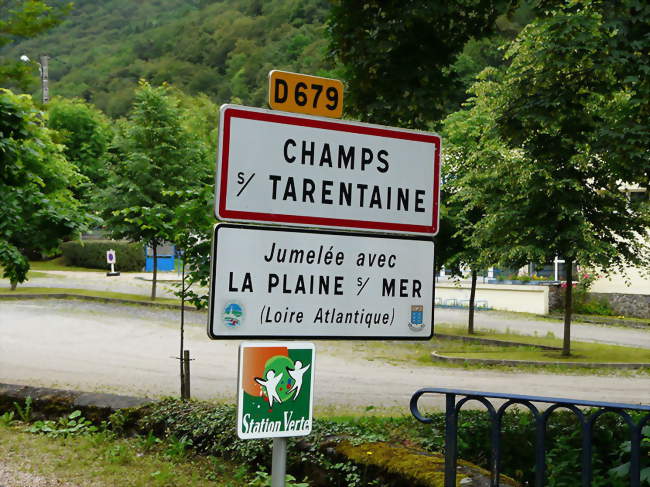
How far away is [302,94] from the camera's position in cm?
289

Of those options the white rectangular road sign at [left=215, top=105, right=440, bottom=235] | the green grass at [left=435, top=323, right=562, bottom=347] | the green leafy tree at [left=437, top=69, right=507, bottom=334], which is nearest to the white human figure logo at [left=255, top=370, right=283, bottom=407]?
the white rectangular road sign at [left=215, top=105, right=440, bottom=235]

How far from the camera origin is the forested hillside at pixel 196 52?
106 metres

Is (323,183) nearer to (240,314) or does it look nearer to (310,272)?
(310,272)

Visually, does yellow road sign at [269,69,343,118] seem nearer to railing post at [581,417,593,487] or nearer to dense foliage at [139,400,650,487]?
railing post at [581,417,593,487]

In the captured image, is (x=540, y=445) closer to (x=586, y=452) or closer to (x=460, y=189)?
(x=586, y=452)

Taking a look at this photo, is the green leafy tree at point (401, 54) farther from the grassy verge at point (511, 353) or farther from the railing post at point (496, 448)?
the grassy verge at point (511, 353)

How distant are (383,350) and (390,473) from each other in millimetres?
15309

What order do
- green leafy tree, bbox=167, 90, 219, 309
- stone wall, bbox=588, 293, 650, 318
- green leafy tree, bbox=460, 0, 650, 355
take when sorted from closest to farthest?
green leafy tree, bbox=460, 0, 650, 355 → green leafy tree, bbox=167, 90, 219, 309 → stone wall, bbox=588, 293, 650, 318

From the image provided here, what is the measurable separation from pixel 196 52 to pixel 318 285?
430 feet

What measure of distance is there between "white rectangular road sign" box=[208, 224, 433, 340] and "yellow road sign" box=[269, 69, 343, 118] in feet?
1.57

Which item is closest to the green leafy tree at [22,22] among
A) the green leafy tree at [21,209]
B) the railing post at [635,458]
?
the green leafy tree at [21,209]

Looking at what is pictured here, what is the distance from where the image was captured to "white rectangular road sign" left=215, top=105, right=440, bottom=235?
261 centimetres

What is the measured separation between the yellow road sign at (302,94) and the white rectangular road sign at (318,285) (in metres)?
0.48

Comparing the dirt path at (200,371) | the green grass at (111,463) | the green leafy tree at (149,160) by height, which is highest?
the green leafy tree at (149,160)
